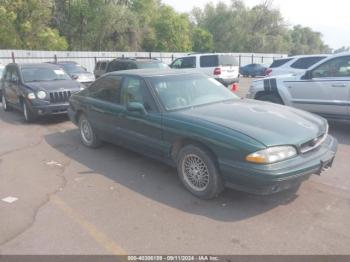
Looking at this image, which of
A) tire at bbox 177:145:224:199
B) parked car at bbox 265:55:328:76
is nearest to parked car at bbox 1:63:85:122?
tire at bbox 177:145:224:199

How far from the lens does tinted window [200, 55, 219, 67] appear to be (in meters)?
15.6

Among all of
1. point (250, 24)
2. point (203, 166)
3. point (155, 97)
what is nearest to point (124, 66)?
point (155, 97)

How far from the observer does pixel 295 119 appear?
4.16m

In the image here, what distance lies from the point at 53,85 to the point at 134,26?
31.6m

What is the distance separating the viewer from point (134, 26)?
126ft

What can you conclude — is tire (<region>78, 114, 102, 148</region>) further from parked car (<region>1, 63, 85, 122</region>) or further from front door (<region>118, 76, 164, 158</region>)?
parked car (<region>1, 63, 85, 122</region>)

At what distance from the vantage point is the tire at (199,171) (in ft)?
12.5

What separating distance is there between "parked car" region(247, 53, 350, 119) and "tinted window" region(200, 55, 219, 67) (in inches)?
312

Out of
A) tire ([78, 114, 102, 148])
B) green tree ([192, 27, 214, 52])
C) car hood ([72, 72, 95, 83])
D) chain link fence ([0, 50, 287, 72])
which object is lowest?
tire ([78, 114, 102, 148])

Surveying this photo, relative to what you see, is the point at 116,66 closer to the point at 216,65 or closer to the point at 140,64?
the point at 140,64

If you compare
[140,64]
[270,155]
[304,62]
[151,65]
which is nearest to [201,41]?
[304,62]

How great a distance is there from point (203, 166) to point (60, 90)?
19.8 feet

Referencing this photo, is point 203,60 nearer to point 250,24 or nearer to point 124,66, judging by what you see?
point 124,66

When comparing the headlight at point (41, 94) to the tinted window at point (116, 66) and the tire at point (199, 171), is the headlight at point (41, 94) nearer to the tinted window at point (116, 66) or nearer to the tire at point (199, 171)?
the tinted window at point (116, 66)
